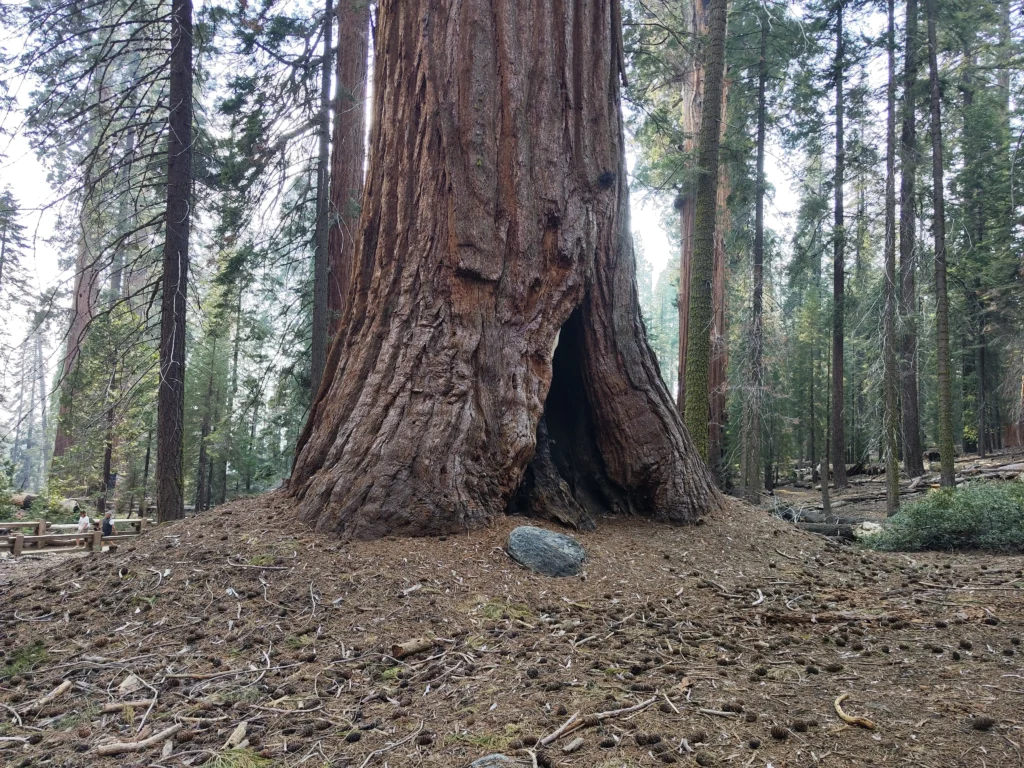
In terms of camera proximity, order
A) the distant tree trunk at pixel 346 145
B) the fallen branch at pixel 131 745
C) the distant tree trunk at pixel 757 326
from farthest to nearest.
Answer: the distant tree trunk at pixel 757 326
the distant tree trunk at pixel 346 145
the fallen branch at pixel 131 745

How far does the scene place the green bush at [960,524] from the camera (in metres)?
6.91

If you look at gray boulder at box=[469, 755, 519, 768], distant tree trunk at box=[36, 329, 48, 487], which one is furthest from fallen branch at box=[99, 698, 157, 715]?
distant tree trunk at box=[36, 329, 48, 487]

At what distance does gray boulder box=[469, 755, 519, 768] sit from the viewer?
6.72ft

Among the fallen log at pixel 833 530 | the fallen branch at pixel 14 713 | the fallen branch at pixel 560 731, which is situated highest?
the fallen branch at pixel 560 731

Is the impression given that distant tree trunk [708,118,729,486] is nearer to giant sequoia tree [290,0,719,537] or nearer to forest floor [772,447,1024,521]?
forest floor [772,447,1024,521]

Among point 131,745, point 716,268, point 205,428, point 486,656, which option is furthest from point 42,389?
point 486,656

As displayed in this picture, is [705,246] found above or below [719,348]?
above

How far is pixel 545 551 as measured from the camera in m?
4.54

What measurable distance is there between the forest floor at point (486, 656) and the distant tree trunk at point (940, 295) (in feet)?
22.9

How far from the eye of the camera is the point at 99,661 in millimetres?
3238

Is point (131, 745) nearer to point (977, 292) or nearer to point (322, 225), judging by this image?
point (322, 225)

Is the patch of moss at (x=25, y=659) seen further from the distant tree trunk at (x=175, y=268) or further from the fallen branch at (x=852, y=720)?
the fallen branch at (x=852, y=720)

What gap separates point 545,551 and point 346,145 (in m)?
9.18

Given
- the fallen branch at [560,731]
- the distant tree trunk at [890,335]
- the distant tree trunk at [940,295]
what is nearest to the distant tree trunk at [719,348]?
the distant tree trunk at [890,335]
